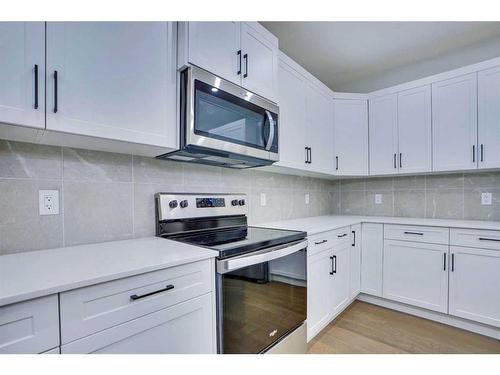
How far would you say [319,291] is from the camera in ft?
6.42

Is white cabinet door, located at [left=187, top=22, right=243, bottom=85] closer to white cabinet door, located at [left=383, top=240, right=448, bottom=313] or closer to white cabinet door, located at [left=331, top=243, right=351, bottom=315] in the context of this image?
white cabinet door, located at [left=331, top=243, right=351, bottom=315]

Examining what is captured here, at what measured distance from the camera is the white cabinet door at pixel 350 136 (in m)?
2.84

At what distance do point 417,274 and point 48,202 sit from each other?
2.82m

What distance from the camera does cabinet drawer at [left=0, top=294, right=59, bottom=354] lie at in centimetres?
67

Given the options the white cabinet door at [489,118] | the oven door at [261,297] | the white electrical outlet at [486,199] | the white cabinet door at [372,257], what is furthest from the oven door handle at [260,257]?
the white electrical outlet at [486,199]

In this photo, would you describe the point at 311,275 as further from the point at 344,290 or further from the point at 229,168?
the point at 229,168

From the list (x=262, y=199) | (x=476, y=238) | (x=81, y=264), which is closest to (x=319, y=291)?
(x=262, y=199)

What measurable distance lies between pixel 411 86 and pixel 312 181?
1.37m

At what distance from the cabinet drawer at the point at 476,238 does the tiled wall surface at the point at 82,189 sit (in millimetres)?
2021

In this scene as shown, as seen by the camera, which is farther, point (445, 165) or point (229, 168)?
point (445, 165)
